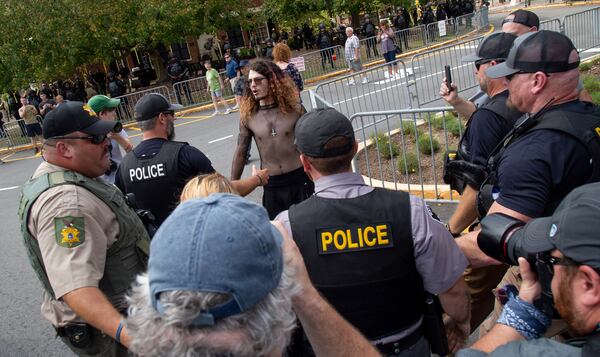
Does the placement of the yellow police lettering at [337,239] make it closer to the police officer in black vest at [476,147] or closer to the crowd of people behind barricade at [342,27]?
the police officer in black vest at [476,147]

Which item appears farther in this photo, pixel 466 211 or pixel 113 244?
pixel 466 211

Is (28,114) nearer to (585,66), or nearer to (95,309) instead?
(95,309)

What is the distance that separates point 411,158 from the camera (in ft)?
21.1

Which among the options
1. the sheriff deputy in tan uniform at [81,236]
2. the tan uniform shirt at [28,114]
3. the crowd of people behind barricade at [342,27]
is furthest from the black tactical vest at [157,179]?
the crowd of people behind barricade at [342,27]

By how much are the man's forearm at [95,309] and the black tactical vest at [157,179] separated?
4.02 ft

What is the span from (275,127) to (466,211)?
1749 millimetres

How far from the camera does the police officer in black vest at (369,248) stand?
6.51 ft

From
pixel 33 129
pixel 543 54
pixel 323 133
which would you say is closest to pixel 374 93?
pixel 543 54

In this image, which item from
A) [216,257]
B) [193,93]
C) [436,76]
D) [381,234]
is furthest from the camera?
[193,93]

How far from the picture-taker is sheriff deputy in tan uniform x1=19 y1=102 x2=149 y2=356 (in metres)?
2.01

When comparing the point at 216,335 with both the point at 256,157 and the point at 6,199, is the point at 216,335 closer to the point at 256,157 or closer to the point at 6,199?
the point at 256,157

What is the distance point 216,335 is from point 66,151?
1.77 m

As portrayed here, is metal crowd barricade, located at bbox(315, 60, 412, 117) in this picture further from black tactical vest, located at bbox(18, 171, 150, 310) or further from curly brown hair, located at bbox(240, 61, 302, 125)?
black tactical vest, located at bbox(18, 171, 150, 310)

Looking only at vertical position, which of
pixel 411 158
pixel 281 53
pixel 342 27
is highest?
pixel 342 27
